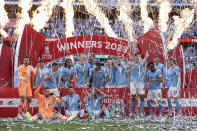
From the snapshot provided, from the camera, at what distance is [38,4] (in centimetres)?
3011

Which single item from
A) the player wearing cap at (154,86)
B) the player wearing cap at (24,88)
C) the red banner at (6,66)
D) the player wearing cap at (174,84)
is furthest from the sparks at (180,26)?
the player wearing cap at (24,88)

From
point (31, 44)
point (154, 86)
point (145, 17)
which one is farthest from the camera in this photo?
point (145, 17)

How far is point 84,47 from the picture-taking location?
50.5 ft

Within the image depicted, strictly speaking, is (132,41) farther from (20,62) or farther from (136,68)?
(20,62)

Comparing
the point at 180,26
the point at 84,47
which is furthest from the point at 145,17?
the point at 84,47

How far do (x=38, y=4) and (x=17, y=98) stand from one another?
1768cm

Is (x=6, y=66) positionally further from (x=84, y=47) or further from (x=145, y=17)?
(x=145, y=17)

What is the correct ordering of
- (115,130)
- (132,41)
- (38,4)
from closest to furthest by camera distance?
(115,130) → (132,41) → (38,4)

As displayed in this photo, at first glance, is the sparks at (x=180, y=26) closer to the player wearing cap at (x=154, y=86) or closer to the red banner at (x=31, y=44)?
the player wearing cap at (x=154, y=86)

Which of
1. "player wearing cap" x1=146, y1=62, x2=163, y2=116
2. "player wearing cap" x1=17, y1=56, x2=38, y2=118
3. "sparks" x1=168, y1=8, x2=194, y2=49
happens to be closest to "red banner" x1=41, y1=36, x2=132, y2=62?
"player wearing cap" x1=17, y1=56, x2=38, y2=118

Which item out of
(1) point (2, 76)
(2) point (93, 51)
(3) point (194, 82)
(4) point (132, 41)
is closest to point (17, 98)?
(1) point (2, 76)

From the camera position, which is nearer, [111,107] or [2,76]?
[111,107]

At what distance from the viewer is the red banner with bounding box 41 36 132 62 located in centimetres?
1535

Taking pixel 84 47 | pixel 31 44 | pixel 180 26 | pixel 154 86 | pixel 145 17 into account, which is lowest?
pixel 154 86
